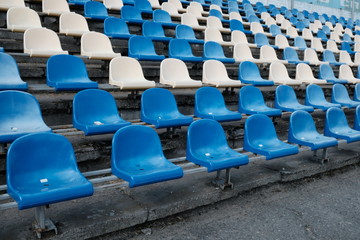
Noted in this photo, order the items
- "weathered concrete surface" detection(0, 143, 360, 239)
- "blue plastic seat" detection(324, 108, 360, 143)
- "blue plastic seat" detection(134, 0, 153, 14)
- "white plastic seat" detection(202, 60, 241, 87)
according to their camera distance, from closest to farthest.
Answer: "weathered concrete surface" detection(0, 143, 360, 239)
"blue plastic seat" detection(324, 108, 360, 143)
"white plastic seat" detection(202, 60, 241, 87)
"blue plastic seat" detection(134, 0, 153, 14)

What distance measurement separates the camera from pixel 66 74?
3.01 metres

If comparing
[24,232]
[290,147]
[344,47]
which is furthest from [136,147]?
[344,47]

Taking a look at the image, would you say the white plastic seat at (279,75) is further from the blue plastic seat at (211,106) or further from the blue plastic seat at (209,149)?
the blue plastic seat at (209,149)

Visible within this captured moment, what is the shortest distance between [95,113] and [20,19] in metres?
1.77

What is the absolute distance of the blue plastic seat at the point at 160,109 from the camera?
8.89ft

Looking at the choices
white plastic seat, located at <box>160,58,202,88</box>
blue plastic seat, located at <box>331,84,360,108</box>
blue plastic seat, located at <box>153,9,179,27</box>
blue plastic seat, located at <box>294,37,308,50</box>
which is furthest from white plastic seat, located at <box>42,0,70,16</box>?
blue plastic seat, located at <box>294,37,308,50</box>

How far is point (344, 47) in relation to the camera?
23.1ft

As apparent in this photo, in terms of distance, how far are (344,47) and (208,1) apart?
3.03m

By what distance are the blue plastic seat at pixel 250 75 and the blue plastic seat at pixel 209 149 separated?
5.28 feet

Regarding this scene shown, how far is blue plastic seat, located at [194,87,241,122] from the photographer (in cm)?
307

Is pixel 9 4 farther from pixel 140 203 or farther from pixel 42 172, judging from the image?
pixel 140 203

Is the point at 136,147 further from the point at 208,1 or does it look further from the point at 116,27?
the point at 208,1

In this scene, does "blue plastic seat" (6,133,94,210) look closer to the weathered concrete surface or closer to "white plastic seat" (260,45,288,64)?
the weathered concrete surface

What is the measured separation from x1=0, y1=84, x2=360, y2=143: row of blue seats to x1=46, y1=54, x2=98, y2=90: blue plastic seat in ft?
0.99
